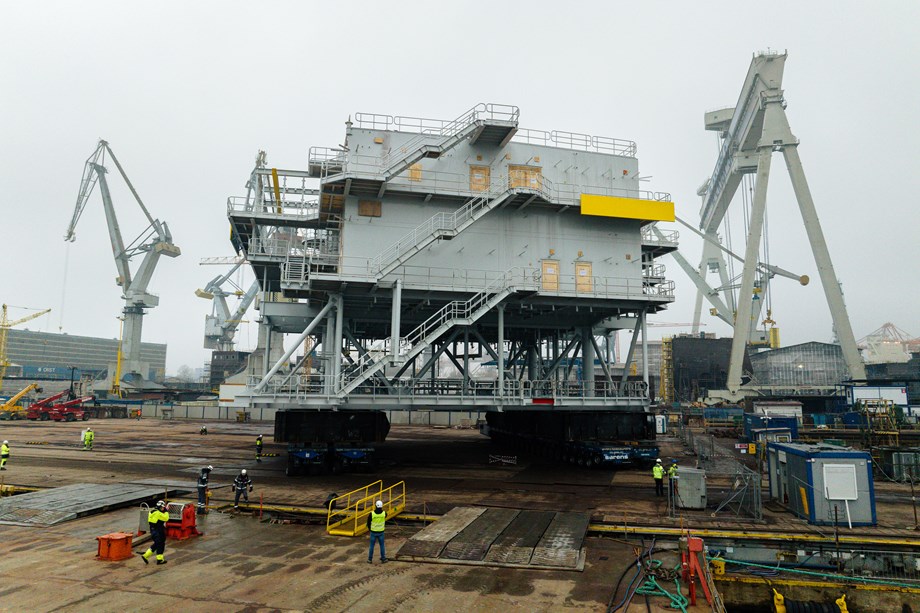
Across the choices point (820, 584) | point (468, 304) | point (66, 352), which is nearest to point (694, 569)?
point (820, 584)

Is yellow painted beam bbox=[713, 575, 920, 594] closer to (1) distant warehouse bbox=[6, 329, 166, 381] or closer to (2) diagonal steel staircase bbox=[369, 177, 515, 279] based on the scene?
(2) diagonal steel staircase bbox=[369, 177, 515, 279]

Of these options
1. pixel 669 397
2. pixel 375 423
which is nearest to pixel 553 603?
pixel 375 423

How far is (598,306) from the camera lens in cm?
2517

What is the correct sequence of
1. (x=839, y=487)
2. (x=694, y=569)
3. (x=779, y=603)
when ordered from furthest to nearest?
(x=839, y=487)
(x=779, y=603)
(x=694, y=569)

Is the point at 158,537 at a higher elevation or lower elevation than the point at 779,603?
higher

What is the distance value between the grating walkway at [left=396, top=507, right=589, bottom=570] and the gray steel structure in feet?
26.7

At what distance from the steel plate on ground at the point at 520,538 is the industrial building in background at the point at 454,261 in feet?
26.5

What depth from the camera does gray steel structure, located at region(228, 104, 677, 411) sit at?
2278cm

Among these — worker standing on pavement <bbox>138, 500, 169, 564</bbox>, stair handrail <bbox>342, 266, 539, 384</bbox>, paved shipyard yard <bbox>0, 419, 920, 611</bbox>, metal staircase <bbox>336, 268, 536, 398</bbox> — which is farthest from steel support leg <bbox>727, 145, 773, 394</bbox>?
worker standing on pavement <bbox>138, 500, 169, 564</bbox>

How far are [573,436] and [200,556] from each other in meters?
18.4

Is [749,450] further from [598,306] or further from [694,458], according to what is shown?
[598,306]

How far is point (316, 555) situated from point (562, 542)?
591 cm

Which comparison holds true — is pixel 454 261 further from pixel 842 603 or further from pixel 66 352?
pixel 66 352

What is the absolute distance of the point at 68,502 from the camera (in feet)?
54.9
